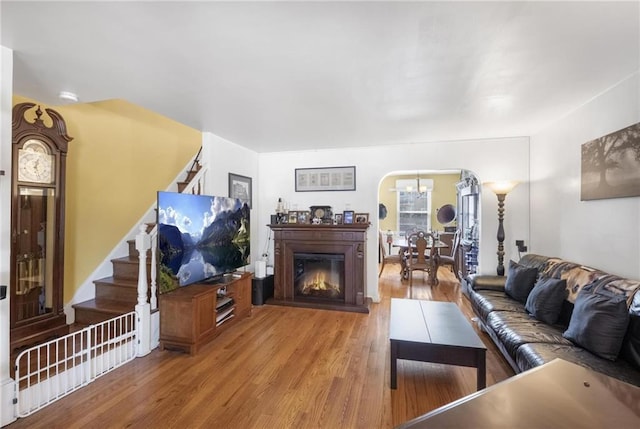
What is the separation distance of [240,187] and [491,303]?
11.7 ft

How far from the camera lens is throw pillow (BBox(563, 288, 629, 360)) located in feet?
5.92

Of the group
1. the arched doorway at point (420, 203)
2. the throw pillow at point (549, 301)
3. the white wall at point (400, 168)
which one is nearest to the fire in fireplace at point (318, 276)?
the white wall at point (400, 168)

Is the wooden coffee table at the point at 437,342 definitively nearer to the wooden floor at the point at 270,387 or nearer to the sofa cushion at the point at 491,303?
the wooden floor at the point at 270,387

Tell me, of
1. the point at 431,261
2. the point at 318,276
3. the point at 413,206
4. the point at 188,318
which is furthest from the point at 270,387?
the point at 413,206

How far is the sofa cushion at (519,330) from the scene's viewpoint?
2.09 m

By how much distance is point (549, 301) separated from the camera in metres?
2.44

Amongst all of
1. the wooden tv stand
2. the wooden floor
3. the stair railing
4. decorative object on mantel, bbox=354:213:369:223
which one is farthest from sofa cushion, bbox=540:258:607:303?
the stair railing

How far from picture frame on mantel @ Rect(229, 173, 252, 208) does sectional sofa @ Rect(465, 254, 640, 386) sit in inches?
136

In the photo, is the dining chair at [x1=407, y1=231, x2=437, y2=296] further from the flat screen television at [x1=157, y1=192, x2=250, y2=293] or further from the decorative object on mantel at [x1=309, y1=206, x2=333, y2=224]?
the flat screen television at [x1=157, y1=192, x2=250, y2=293]

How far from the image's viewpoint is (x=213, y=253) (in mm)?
3105

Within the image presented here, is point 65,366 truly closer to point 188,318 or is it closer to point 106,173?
point 188,318

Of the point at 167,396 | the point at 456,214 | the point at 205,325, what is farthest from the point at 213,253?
the point at 456,214

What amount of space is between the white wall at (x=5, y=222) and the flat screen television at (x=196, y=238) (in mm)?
899

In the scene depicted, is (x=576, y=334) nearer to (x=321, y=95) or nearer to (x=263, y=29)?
(x=321, y=95)
